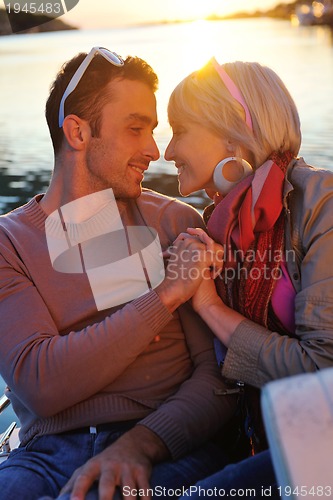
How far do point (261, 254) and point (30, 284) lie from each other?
24.1 inches

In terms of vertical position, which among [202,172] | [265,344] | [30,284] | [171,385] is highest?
[202,172]

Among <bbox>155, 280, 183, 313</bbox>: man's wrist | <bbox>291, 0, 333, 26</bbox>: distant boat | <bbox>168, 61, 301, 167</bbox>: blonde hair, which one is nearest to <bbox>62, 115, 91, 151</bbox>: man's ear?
<bbox>168, 61, 301, 167</bbox>: blonde hair

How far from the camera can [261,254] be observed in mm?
1759

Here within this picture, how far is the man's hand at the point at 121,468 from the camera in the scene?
59.4 inches

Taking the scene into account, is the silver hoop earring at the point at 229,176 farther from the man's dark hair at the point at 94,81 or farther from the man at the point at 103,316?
the man's dark hair at the point at 94,81

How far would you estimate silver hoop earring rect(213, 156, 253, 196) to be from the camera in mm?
1838

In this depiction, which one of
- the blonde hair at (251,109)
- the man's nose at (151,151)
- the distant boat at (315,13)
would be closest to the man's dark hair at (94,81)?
the man's nose at (151,151)

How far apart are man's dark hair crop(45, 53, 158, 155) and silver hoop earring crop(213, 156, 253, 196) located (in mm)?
430

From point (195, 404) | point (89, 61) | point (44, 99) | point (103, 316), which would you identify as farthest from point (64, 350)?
point (44, 99)

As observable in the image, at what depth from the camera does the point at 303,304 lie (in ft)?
5.39

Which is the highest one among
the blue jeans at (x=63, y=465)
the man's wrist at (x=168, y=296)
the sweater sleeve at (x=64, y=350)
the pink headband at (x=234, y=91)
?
the pink headband at (x=234, y=91)

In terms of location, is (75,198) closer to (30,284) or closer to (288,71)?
(30,284)

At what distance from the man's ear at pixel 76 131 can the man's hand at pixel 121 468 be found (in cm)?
90

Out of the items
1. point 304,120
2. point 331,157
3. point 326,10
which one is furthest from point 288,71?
point 326,10
